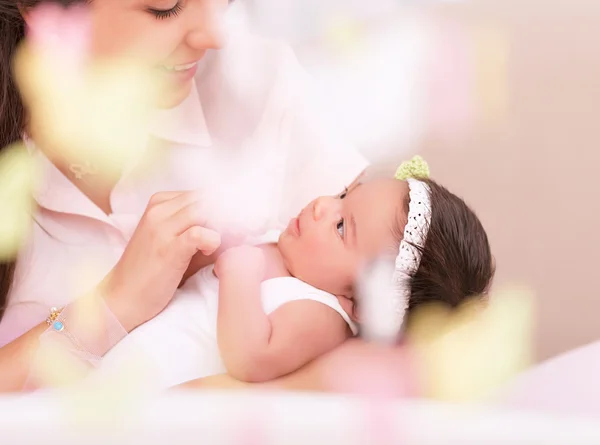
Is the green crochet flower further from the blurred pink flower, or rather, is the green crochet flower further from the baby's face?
the blurred pink flower

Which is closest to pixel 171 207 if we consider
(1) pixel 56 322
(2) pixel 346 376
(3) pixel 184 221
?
(3) pixel 184 221

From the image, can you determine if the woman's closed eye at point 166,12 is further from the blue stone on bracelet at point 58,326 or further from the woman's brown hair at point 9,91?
the blue stone on bracelet at point 58,326

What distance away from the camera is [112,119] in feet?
4.44

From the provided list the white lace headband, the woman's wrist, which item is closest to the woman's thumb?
the woman's wrist

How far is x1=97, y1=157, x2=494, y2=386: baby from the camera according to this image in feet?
3.41

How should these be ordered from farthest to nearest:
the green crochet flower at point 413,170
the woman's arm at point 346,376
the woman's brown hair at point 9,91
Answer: the green crochet flower at point 413,170 → the woman's brown hair at point 9,91 → the woman's arm at point 346,376

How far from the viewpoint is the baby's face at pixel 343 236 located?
111 cm

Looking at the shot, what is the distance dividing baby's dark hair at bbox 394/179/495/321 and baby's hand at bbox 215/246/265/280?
0.23 meters

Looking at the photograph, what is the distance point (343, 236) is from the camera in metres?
1.13

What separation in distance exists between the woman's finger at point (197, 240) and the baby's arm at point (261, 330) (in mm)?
48

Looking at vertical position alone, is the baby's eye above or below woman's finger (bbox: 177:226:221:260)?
above

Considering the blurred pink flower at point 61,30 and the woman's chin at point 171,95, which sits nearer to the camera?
the blurred pink flower at point 61,30

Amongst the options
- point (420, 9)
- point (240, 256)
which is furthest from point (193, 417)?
point (420, 9)

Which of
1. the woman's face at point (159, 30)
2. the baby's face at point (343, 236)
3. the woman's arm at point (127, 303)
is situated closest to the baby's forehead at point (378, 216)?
the baby's face at point (343, 236)
